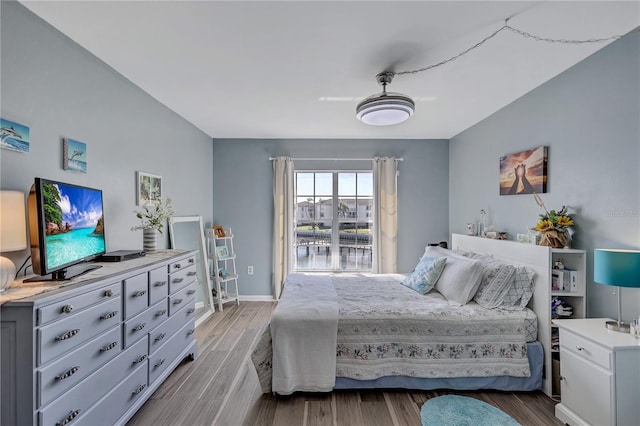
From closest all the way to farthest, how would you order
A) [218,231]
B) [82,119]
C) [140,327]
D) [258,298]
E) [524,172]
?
[140,327] < [82,119] < [524,172] < [218,231] < [258,298]

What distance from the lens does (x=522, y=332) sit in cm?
232

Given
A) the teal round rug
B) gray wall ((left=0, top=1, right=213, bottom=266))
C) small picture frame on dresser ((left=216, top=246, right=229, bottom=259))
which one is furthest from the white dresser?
the teal round rug

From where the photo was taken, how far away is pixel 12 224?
1.50 meters

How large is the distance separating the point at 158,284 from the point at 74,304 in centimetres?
76

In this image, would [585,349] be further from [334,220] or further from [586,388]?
[334,220]

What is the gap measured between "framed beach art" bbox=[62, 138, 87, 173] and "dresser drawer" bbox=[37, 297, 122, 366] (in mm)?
1031

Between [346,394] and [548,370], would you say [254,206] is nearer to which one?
[346,394]

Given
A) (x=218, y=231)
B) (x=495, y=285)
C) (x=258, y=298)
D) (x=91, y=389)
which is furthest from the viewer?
(x=258, y=298)

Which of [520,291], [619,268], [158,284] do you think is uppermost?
[619,268]

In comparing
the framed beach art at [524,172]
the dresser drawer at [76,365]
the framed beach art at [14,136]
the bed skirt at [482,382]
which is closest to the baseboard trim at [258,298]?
the bed skirt at [482,382]

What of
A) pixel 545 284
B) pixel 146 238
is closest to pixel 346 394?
pixel 545 284

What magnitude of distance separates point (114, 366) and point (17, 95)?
1699 millimetres

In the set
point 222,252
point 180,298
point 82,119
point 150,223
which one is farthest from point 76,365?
point 222,252

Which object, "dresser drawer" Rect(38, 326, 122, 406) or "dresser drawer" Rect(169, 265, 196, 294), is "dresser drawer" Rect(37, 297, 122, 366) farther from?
"dresser drawer" Rect(169, 265, 196, 294)
